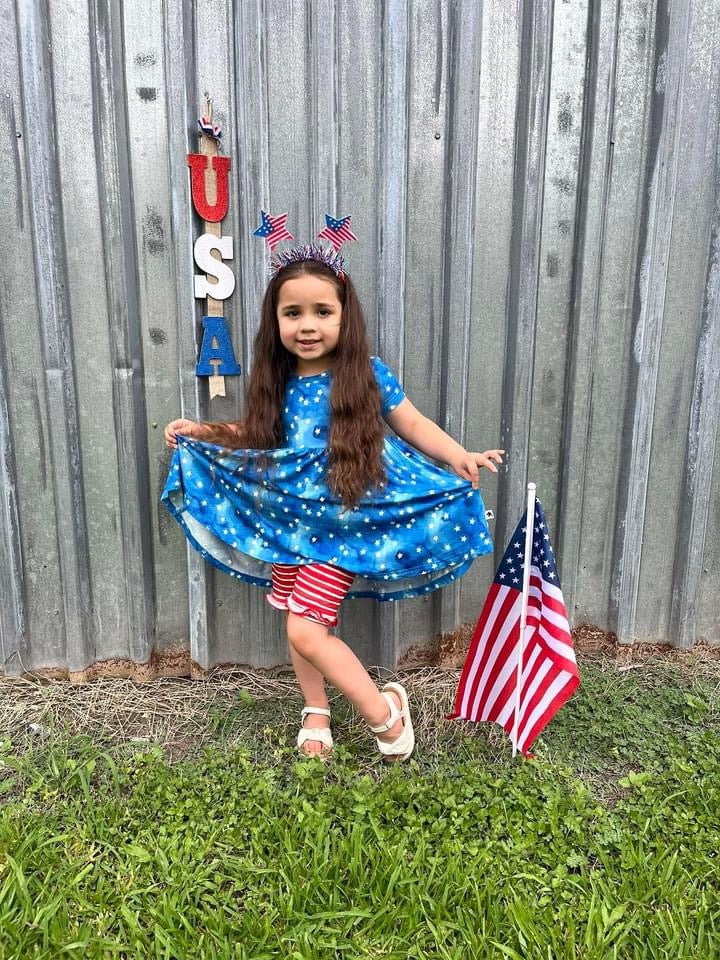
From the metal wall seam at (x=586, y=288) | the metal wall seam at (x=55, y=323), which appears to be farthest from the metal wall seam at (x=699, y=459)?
the metal wall seam at (x=55, y=323)

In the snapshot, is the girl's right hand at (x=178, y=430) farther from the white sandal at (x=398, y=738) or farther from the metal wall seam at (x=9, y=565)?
the white sandal at (x=398, y=738)

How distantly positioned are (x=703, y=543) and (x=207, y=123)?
9.26 ft

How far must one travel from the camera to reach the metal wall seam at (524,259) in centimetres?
278

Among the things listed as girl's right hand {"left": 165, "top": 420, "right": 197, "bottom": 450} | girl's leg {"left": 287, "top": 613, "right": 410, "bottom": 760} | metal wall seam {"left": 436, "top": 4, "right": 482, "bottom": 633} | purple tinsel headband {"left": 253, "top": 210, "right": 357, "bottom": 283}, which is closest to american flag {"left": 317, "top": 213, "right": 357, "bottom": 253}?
purple tinsel headband {"left": 253, "top": 210, "right": 357, "bottom": 283}

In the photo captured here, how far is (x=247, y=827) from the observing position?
2174 mm

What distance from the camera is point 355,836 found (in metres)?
2.08

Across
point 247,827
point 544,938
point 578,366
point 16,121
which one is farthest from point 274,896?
point 16,121

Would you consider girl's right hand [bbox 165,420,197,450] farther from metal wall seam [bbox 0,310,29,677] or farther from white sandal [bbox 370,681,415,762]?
white sandal [bbox 370,681,415,762]

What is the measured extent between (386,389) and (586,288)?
3.58ft

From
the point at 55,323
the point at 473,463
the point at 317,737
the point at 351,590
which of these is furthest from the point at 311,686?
the point at 55,323

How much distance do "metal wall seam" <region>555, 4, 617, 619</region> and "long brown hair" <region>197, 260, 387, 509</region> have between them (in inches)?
42.6

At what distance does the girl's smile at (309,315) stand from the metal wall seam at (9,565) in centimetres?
126

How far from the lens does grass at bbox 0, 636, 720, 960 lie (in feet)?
5.95

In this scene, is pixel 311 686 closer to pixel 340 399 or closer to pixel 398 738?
pixel 398 738
